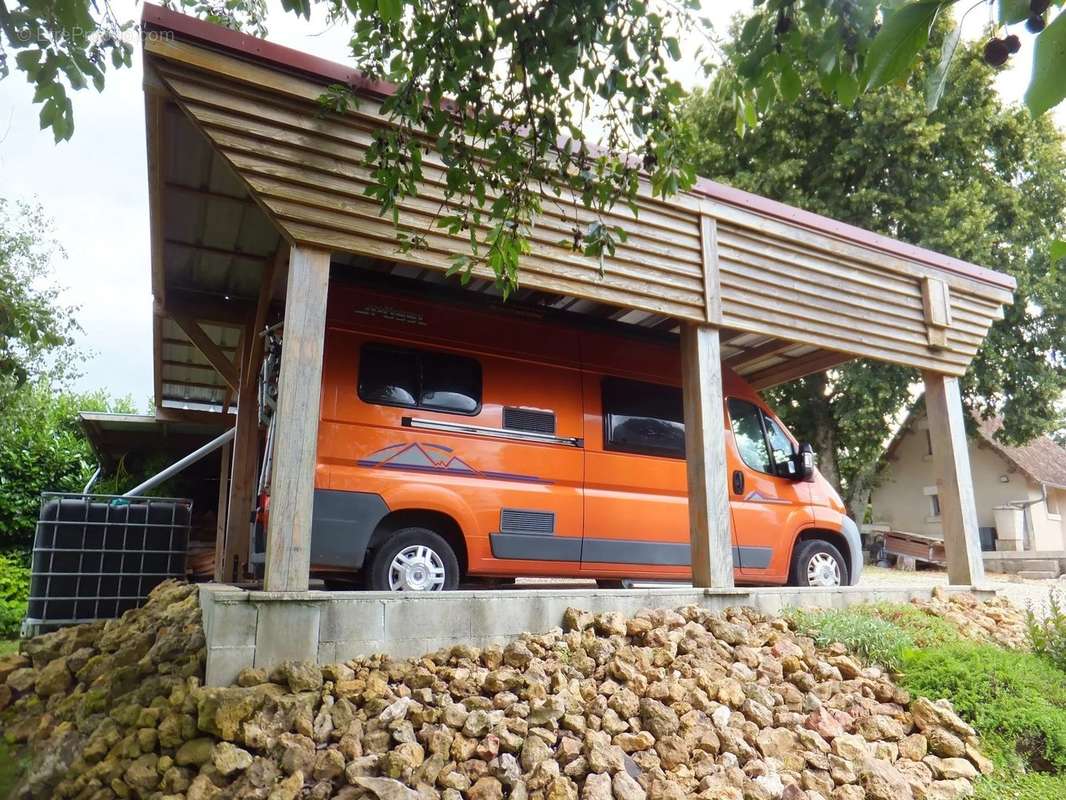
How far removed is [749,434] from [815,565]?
51.2 inches

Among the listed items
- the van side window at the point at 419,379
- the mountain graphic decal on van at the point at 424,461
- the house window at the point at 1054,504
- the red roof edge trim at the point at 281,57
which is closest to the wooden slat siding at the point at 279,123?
the red roof edge trim at the point at 281,57

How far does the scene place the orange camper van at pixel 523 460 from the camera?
5043 mm

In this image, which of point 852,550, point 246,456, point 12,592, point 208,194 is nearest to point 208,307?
point 246,456

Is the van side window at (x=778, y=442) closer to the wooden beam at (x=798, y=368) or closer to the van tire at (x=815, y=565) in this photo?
the van tire at (x=815, y=565)

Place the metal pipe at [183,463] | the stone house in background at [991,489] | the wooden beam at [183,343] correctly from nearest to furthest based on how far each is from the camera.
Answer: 1. the wooden beam at [183,343]
2. the metal pipe at [183,463]
3. the stone house in background at [991,489]

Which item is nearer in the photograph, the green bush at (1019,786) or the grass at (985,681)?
Answer: the green bush at (1019,786)

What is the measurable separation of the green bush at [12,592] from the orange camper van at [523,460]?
6.60m

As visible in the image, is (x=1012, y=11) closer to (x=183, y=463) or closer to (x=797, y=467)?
(x=797, y=467)

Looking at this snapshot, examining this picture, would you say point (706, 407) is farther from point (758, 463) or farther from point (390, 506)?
point (390, 506)

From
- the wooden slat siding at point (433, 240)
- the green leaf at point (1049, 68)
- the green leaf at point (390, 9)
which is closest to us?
the green leaf at point (1049, 68)

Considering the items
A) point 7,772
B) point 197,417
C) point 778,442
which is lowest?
point 7,772

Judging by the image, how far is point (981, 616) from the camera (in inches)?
239

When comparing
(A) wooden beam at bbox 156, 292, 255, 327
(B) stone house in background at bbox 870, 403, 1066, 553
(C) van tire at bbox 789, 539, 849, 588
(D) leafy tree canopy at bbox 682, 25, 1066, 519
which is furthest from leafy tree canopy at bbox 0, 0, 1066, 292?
(B) stone house in background at bbox 870, 403, 1066, 553

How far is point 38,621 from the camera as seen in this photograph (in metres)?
6.33
